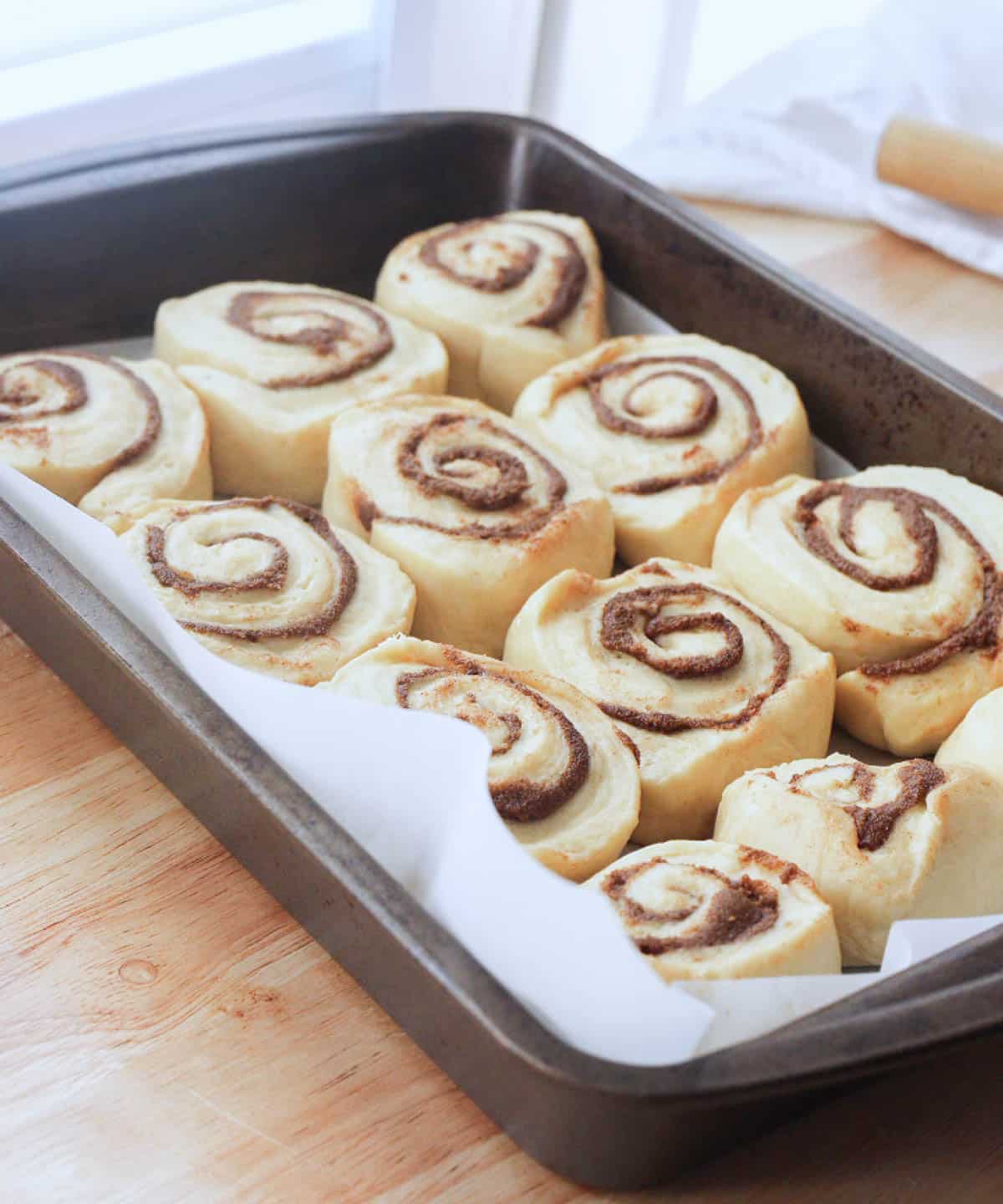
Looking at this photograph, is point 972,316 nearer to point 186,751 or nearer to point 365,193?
point 365,193

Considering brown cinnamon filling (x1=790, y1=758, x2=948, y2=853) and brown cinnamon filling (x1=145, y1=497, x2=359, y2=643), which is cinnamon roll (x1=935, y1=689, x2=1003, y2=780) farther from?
brown cinnamon filling (x1=145, y1=497, x2=359, y2=643)

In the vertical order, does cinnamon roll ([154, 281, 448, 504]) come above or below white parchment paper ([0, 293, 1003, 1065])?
below

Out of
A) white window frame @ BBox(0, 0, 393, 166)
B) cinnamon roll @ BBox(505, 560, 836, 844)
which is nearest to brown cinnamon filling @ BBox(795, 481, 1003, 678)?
cinnamon roll @ BBox(505, 560, 836, 844)

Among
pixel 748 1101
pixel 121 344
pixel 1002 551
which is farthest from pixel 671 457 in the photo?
pixel 748 1101

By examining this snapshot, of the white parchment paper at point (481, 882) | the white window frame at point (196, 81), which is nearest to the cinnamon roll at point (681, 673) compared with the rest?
the white parchment paper at point (481, 882)

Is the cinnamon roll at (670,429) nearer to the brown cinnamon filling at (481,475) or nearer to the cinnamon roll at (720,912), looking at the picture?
the brown cinnamon filling at (481,475)

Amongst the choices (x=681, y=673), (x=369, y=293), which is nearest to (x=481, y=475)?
(x=681, y=673)
